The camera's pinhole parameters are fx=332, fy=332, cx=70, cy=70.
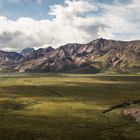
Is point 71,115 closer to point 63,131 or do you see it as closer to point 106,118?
point 106,118

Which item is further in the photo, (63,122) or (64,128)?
(63,122)

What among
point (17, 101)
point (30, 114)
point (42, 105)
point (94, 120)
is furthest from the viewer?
point (17, 101)

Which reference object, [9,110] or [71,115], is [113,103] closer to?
[71,115]

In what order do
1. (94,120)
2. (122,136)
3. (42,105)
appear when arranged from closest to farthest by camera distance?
(122,136) → (94,120) → (42,105)

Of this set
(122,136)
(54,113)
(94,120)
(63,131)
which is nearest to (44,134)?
(63,131)

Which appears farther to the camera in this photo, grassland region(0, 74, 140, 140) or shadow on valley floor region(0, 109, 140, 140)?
grassland region(0, 74, 140, 140)

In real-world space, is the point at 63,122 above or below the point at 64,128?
below

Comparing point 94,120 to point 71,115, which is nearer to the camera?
point 94,120

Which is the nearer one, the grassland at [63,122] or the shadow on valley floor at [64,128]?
the shadow on valley floor at [64,128]

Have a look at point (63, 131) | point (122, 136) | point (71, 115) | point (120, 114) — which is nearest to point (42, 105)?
point (71, 115)
